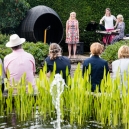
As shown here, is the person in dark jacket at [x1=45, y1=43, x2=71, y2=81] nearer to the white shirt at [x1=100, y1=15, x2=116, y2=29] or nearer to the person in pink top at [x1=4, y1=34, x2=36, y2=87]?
the person in pink top at [x1=4, y1=34, x2=36, y2=87]

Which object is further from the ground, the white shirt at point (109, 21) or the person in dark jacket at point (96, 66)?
the white shirt at point (109, 21)

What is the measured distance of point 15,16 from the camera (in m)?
15.5

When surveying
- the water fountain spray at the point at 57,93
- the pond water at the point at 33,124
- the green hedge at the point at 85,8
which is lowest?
the pond water at the point at 33,124

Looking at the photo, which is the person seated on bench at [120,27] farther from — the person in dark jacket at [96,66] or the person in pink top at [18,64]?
the person in pink top at [18,64]

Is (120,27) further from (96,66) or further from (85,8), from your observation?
(96,66)

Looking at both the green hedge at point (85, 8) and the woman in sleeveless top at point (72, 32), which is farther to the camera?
the green hedge at point (85, 8)

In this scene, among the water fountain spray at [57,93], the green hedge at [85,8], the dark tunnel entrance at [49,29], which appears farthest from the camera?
the green hedge at [85,8]

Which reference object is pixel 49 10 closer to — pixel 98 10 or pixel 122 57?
pixel 98 10

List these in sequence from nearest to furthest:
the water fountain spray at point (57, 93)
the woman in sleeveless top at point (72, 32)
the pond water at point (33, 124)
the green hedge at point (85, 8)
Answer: the pond water at point (33, 124) → the water fountain spray at point (57, 93) → the woman in sleeveless top at point (72, 32) → the green hedge at point (85, 8)

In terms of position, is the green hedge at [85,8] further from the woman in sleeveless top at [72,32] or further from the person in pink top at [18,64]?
the person in pink top at [18,64]

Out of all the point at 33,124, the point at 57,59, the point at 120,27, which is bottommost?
the point at 33,124

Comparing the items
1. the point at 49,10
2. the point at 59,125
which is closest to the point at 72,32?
the point at 49,10

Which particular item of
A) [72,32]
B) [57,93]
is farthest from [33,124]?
[72,32]

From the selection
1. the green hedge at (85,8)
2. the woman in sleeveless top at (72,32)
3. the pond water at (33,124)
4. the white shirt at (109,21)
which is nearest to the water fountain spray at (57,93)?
the pond water at (33,124)
